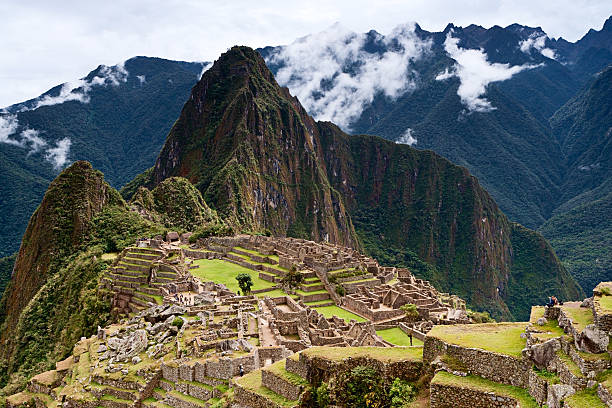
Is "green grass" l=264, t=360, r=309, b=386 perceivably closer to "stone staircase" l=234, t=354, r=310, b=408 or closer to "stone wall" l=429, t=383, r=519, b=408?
"stone staircase" l=234, t=354, r=310, b=408

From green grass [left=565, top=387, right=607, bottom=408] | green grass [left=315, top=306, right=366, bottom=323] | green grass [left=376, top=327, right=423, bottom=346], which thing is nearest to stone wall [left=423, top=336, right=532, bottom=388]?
green grass [left=565, top=387, right=607, bottom=408]

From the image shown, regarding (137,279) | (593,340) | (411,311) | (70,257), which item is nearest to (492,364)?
(593,340)

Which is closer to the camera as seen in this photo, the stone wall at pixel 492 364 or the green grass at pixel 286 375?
the stone wall at pixel 492 364

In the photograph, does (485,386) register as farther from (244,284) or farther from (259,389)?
(244,284)

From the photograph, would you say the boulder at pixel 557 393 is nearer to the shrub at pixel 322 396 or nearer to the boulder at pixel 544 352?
the boulder at pixel 544 352

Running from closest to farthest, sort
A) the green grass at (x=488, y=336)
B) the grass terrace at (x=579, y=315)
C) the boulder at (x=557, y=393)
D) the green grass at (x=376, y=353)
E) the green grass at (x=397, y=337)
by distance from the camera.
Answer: the boulder at (x=557, y=393)
the grass terrace at (x=579, y=315)
the green grass at (x=488, y=336)
the green grass at (x=376, y=353)
the green grass at (x=397, y=337)

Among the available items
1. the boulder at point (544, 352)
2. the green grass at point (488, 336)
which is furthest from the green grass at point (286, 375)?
the boulder at point (544, 352)
